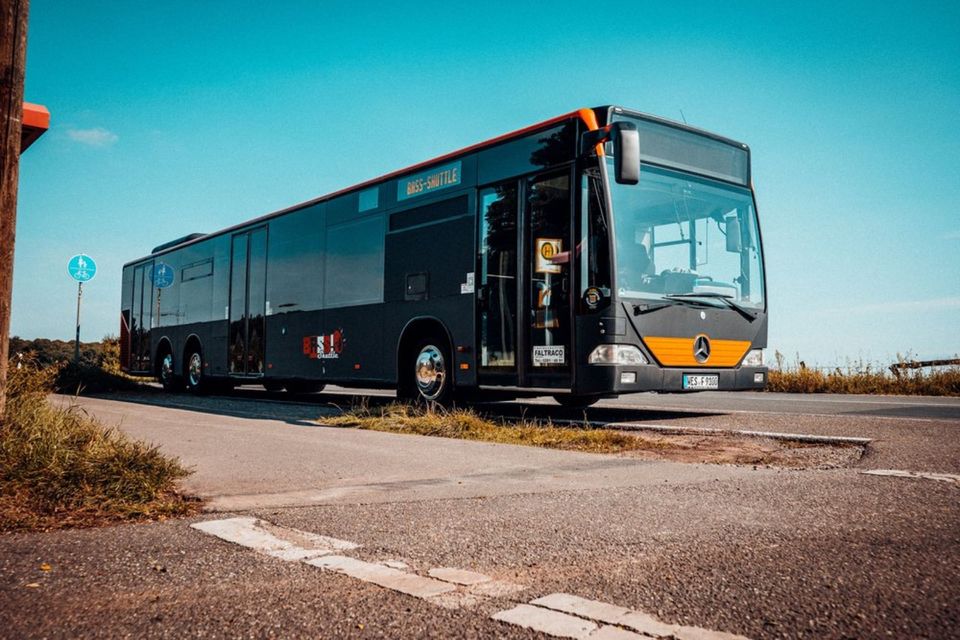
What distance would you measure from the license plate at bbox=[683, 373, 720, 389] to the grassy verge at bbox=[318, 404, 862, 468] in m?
1.27

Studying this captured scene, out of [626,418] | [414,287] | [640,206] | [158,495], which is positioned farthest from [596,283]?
[158,495]

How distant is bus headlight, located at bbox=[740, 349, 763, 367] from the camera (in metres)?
9.19

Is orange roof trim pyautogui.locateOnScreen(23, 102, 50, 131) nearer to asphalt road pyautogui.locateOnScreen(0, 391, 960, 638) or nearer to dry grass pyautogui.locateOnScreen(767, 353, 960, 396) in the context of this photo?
asphalt road pyautogui.locateOnScreen(0, 391, 960, 638)

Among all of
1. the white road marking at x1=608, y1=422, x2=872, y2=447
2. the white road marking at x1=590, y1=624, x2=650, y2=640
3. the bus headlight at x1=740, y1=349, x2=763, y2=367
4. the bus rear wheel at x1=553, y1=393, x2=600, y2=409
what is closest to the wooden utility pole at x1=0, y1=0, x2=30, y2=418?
the white road marking at x1=590, y1=624, x2=650, y2=640

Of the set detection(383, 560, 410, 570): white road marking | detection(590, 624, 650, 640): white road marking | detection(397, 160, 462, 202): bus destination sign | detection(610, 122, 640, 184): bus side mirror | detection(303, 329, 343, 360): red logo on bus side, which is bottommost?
detection(590, 624, 650, 640): white road marking

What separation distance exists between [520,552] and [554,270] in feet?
19.3

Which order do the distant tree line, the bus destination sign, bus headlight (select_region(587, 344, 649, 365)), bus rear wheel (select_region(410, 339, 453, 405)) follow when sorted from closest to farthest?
bus headlight (select_region(587, 344, 649, 365))
bus rear wheel (select_region(410, 339, 453, 405))
the bus destination sign
the distant tree line

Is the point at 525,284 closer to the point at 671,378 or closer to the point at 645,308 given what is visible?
the point at 645,308

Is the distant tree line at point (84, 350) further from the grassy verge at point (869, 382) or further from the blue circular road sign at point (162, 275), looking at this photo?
the grassy verge at point (869, 382)

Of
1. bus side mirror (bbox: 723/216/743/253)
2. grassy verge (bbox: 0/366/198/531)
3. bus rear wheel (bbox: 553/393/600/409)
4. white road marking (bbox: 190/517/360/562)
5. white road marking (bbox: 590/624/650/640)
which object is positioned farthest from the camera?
bus rear wheel (bbox: 553/393/600/409)

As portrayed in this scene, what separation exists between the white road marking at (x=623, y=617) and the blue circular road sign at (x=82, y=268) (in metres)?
19.2

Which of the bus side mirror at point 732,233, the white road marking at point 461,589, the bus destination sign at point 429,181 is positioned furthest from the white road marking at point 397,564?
the bus destination sign at point 429,181

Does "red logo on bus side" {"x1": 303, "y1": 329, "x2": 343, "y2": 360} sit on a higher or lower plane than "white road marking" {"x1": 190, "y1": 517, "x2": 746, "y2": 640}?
higher

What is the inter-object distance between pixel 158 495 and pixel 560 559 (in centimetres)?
219
